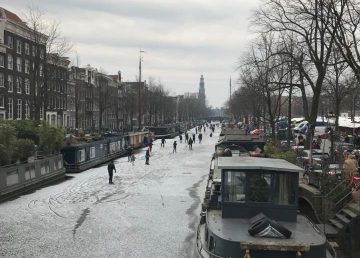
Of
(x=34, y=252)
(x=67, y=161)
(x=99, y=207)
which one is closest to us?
(x=34, y=252)

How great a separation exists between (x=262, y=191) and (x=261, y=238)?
1977 millimetres

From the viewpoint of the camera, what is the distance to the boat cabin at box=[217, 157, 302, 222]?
557 inches

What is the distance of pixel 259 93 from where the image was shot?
60.0 metres

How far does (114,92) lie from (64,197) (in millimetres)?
88997

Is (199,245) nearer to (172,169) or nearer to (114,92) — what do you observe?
(172,169)

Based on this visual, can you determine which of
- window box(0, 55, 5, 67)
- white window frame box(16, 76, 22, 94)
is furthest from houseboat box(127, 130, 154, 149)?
window box(0, 55, 5, 67)

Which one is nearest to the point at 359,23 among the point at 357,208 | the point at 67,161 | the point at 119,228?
the point at 357,208

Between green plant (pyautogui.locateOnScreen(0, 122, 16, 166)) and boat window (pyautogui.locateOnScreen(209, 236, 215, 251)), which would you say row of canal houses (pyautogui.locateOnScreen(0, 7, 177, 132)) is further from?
boat window (pyautogui.locateOnScreen(209, 236, 215, 251))

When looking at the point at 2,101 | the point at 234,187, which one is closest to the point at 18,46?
the point at 2,101

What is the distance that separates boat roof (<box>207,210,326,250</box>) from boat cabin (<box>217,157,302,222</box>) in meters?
0.27

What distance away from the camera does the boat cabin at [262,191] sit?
1416cm

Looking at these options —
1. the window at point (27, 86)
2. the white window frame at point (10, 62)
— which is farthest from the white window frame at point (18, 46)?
the window at point (27, 86)

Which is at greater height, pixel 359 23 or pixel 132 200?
pixel 359 23

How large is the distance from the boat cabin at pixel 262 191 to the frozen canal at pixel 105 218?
20.6ft
